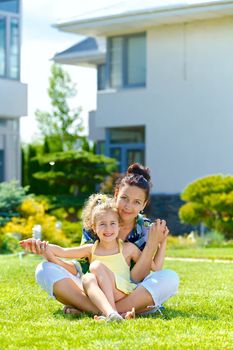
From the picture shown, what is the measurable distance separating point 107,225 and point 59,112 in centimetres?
3121

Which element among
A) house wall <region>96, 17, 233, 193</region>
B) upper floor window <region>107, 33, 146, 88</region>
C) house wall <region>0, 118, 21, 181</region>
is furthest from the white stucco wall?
upper floor window <region>107, 33, 146, 88</region>

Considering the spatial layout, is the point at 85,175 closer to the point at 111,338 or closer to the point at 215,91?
the point at 215,91

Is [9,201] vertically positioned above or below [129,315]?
below

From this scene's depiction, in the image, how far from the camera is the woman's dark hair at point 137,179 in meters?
7.48

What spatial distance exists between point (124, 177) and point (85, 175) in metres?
19.3

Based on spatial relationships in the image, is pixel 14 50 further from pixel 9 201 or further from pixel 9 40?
pixel 9 201

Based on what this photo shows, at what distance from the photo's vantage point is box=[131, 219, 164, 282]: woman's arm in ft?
24.2

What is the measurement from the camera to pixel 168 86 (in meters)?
26.2

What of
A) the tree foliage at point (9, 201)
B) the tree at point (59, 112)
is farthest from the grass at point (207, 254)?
the tree at point (59, 112)

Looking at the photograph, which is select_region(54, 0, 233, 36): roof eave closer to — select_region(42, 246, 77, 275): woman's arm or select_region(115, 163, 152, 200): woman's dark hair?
select_region(115, 163, 152, 200): woman's dark hair

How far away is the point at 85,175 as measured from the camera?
26781 millimetres

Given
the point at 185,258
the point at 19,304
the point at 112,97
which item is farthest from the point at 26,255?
the point at 112,97

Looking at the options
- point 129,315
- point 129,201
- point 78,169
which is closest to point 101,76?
point 78,169

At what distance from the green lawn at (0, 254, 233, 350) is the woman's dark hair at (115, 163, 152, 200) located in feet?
Result: 3.18
